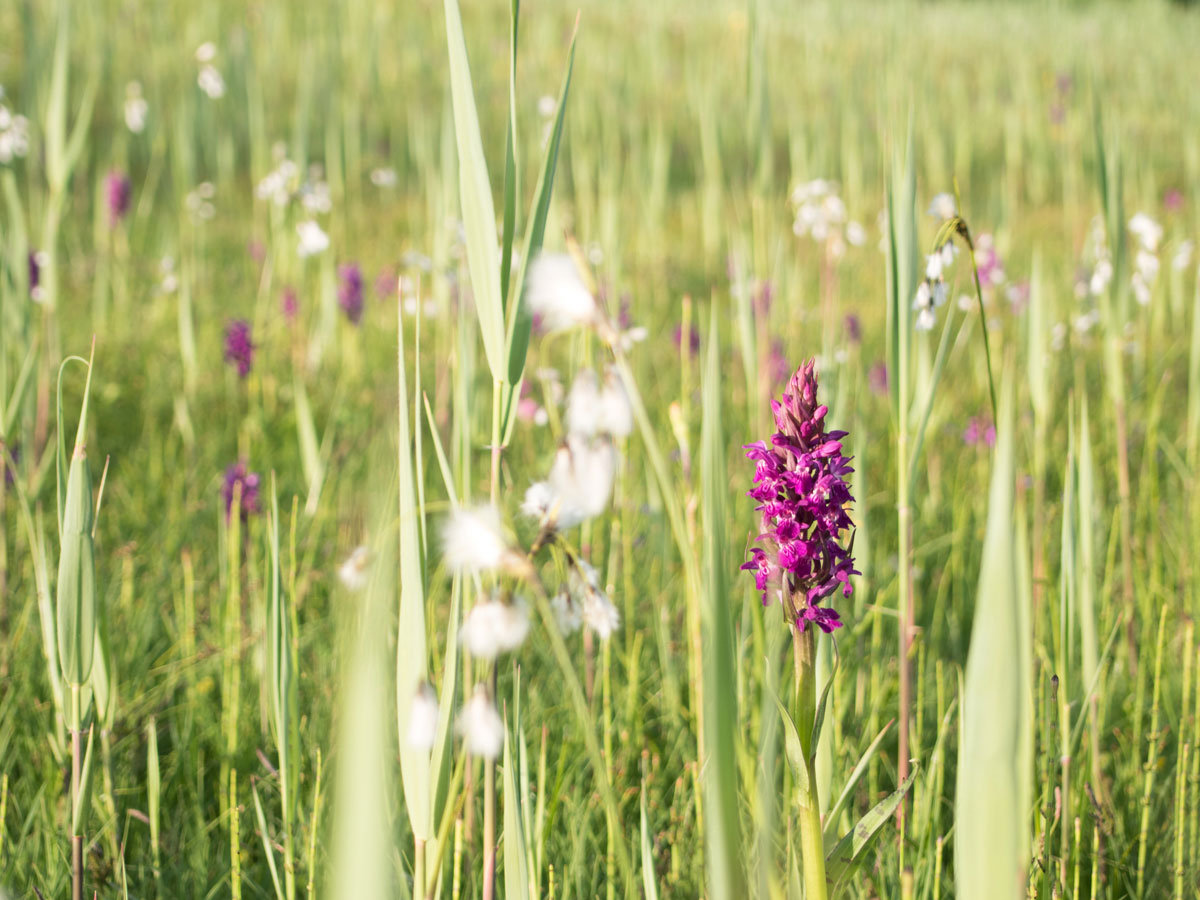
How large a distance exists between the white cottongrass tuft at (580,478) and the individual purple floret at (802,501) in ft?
0.70

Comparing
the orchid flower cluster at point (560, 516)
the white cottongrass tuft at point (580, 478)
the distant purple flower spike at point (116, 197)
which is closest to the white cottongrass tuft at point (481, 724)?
the orchid flower cluster at point (560, 516)

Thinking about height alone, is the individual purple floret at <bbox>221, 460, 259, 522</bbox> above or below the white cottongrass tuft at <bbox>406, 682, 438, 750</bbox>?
above

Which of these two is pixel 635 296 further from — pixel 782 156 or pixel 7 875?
pixel 782 156

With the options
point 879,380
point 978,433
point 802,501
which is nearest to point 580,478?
point 802,501

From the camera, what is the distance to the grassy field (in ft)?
1.67

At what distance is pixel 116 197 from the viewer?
3.18 metres

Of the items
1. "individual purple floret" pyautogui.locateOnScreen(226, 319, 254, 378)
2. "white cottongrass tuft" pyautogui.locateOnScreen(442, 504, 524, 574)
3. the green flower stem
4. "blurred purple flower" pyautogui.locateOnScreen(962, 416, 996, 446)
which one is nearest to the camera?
"white cottongrass tuft" pyautogui.locateOnScreen(442, 504, 524, 574)

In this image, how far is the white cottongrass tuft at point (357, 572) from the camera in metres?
0.50

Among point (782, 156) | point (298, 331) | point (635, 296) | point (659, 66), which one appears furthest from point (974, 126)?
point (298, 331)

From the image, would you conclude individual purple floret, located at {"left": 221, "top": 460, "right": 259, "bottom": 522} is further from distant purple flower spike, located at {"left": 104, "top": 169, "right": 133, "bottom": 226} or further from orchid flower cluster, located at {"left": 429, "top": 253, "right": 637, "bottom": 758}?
distant purple flower spike, located at {"left": 104, "top": 169, "right": 133, "bottom": 226}

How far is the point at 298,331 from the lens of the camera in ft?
9.00

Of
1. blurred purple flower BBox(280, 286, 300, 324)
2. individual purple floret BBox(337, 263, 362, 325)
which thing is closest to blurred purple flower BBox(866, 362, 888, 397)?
individual purple floret BBox(337, 263, 362, 325)

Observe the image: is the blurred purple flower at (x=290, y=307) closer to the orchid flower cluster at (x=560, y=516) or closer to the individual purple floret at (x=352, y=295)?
the individual purple floret at (x=352, y=295)

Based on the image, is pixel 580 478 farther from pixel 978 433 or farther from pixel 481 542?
pixel 978 433
